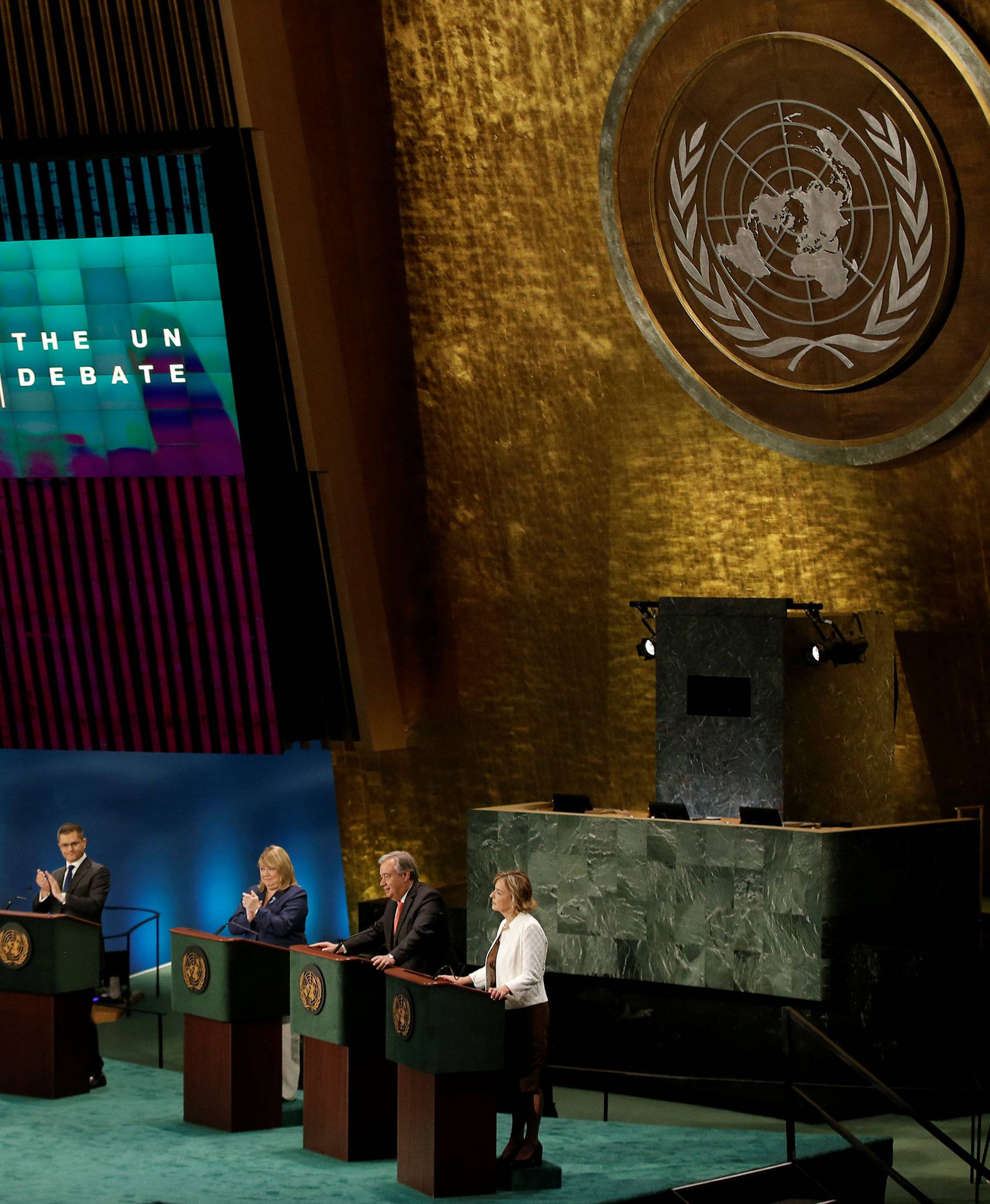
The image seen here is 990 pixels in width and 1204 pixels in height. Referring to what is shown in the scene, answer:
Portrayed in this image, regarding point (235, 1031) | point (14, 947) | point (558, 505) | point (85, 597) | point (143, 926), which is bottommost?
point (143, 926)

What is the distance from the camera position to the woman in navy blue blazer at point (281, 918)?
318 inches

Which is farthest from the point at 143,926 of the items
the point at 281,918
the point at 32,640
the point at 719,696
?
the point at 281,918

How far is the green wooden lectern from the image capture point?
721 cm

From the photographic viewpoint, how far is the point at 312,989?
7340mm

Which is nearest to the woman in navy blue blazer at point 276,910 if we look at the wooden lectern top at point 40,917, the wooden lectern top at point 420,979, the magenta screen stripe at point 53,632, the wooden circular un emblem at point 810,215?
the wooden lectern top at point 40,917

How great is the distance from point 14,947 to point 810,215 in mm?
5588

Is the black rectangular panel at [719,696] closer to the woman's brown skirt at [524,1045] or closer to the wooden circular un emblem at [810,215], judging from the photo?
the wooden circular un emblem at [810,215]

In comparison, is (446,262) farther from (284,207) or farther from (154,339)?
(154,339)

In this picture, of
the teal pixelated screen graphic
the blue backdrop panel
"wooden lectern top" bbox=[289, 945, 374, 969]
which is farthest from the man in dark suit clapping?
the blue backdrop panel

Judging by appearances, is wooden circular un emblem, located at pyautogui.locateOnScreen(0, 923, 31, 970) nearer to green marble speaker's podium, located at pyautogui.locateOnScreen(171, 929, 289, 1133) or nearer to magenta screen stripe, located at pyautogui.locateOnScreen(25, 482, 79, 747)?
green marble speaker's podium, located at pyautogui.locateOnScreen(171, 929, 289, 1133)

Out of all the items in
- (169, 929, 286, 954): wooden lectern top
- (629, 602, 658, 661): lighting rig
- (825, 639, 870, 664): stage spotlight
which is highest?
(629, 602, 658, 661): lighting rig

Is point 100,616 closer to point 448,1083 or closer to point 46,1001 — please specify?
point 46,1001

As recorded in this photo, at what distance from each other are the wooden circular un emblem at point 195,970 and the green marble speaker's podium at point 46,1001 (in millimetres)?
705

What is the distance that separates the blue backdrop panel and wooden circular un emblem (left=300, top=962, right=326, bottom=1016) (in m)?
5.32
